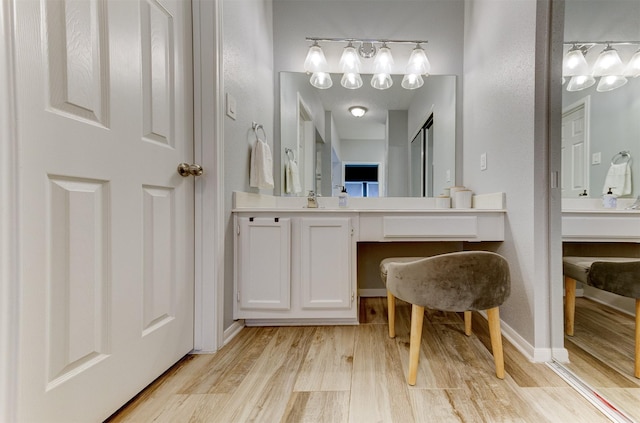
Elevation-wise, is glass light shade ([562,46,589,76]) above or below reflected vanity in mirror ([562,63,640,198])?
above

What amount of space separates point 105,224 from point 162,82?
2.07 feet

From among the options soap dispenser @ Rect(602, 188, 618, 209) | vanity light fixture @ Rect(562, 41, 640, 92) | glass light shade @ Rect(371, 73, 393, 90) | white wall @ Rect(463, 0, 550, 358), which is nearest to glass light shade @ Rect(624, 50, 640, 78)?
vanity light fixture @ Rect(562, 41, 640, 92)

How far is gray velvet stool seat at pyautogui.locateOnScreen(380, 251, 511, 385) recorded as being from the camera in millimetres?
1025

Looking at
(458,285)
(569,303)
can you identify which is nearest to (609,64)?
(569,303)

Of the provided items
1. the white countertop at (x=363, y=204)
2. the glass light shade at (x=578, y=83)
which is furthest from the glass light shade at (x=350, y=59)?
the glass light shade at (x=578, y=83)

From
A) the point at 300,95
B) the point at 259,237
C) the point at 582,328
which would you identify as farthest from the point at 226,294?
the point at 582,328

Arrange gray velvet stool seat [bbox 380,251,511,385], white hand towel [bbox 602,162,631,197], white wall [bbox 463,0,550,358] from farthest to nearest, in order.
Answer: white wall [bbox 463,0,550,358], white hand towel [bbox 602,162,631,197], gray velvet stool seat [bbox 380,251,511,385]

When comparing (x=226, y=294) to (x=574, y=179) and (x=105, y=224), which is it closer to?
(x=105, y=224)

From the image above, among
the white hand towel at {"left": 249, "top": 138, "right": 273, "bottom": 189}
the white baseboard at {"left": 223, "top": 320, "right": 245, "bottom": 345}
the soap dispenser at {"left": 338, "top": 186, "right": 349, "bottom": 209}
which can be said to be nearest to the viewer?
the white baseboard at {"left": 223, "top": 320, "right": 245, "bottom": 345}

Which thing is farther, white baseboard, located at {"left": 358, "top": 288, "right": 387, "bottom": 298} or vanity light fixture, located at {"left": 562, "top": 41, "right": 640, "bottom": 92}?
white baseboard, located at {"left": 358, "top": 288, "right": 387, "bottom": 298}

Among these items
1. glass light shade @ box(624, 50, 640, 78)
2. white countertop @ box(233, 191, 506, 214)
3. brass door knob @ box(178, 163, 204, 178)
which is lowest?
white countertop @ box(233, 191, 506, 214)

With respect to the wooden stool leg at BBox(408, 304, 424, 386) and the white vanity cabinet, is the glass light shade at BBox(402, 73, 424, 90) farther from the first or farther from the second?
the wooden stool leg at BBox(408, 304, 424, 386)

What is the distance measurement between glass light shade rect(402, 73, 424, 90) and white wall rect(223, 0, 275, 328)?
1.07m

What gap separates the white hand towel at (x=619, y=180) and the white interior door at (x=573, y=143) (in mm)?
81
